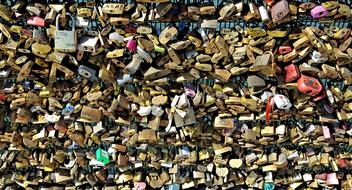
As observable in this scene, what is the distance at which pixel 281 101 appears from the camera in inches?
129

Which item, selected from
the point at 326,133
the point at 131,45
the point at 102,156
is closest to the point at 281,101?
the point at 326,133

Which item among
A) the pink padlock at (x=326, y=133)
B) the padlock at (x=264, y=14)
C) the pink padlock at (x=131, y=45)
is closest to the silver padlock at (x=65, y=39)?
the pink padlock at (x=131, y=45)

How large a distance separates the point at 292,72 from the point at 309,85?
0.13 m

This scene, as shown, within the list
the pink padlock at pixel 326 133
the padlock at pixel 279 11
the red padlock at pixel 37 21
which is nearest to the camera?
the padlock at pixel 279 11

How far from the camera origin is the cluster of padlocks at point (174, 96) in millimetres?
3105

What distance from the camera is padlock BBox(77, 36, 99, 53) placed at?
313 cm

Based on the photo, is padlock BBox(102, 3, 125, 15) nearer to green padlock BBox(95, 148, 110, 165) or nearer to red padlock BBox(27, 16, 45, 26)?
red padlock BBox(27, 16, 45, 26)

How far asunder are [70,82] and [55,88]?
10cm

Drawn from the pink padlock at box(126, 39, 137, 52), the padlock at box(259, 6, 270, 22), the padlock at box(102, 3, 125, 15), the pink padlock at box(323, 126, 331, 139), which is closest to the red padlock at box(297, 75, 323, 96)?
the pink padlock at box(323, 126, 331, 139)

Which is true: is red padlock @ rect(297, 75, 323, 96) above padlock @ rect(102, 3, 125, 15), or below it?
below

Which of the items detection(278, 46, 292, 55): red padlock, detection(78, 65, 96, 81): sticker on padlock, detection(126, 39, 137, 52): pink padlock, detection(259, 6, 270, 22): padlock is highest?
detection(259, 6, 270, 22): padlock

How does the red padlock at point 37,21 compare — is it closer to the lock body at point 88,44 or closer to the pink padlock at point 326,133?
the lock body at point 88,44

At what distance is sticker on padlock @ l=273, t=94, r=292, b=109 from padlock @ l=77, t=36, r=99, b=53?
3.74ft

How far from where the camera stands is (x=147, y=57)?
3180mm
